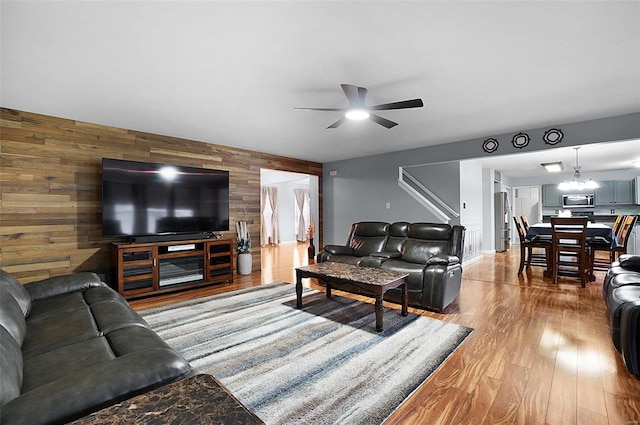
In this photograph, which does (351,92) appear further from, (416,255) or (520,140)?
(520,140)

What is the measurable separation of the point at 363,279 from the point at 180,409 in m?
2.31

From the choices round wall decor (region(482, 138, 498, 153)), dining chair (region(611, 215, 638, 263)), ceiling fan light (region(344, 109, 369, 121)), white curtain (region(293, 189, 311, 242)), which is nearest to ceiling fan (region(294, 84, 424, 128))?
ceiling fan light (region(344, 109, 369, 121))

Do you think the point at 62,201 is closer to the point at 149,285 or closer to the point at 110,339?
the point at 149,285

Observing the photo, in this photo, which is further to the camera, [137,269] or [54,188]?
[137,269]

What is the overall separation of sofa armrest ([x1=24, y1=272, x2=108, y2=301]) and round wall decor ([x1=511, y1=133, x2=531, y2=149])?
5590 mm

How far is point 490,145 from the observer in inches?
187

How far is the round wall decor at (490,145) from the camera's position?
4.69m

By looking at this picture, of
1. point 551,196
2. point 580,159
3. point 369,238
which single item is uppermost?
point 580,159

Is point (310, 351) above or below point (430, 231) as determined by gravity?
below

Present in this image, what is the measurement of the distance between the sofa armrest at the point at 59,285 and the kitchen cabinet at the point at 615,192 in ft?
37.7

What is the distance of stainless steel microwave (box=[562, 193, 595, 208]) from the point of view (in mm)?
8578

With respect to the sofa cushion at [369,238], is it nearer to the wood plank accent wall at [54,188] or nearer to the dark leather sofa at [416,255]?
the dark leather sofa at [416,255]

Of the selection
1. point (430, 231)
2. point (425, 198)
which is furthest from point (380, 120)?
point (425, 198)

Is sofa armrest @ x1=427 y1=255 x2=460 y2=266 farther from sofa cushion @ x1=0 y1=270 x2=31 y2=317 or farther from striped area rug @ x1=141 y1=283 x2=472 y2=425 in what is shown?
sofa cushion @ x1=0 y1=270 x2=31 y2=317
